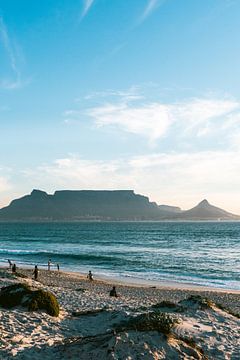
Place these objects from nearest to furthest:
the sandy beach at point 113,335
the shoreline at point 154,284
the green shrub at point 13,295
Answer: the sandy beach at point 113,335 → the green shrub at point 13,295 → the shoreline at point 154,284

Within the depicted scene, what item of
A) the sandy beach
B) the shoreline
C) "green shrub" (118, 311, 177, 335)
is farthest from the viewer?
the shoreline

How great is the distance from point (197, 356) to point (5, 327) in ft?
18.4

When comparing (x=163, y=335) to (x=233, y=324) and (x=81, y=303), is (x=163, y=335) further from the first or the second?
(x=81, y=303)

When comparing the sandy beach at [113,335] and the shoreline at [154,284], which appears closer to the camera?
the sandy beach at [113,335]

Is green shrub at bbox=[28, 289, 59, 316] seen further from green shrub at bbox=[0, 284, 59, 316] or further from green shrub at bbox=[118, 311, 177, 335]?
green shrub at bbox=[118, 311, 177, 335]

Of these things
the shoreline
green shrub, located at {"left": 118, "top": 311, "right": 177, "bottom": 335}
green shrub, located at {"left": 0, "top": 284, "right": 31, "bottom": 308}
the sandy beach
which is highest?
green shrub, located at {"left": 0, "top": 284, "right": 31, "bottom": 308}

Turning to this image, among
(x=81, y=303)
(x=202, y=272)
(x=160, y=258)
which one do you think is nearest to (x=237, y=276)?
(x=202, y=272)

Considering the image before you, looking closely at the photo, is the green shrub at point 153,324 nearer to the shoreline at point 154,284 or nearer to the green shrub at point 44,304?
the green shrub at point 44,304

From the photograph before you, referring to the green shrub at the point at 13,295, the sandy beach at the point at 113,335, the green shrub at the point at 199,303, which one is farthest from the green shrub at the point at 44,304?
the green shrub at the point at 199,303

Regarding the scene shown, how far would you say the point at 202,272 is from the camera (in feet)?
157

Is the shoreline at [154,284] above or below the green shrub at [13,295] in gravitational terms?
below

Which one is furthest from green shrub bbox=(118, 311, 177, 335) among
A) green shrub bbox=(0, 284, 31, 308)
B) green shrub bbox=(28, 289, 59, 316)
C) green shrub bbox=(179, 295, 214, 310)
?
green shrub bbox=(0, 284, 31, 308)

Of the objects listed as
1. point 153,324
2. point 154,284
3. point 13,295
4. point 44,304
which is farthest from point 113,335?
point 154,284

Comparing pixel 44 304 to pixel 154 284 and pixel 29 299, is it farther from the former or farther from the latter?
pixel 154 284
